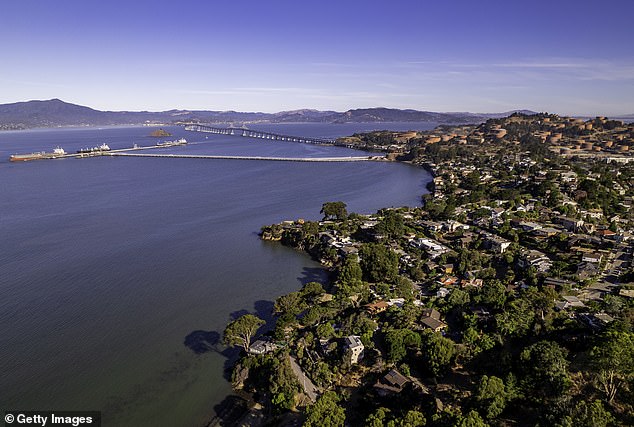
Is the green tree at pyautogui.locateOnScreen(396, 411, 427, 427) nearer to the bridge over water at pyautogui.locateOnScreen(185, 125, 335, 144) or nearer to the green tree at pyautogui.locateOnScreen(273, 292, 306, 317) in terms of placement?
the green tree at pyautogui.locateOnScreen(273, 292, 306, 317)

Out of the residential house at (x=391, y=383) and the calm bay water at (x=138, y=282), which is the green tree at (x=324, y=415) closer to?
the residential house at (x=391, y=383)

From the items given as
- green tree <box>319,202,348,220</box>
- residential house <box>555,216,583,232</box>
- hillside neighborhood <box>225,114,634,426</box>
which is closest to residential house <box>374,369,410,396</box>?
hillside neighborhood <box>225,114,634,426</box>

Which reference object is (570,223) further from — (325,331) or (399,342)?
(325,331)

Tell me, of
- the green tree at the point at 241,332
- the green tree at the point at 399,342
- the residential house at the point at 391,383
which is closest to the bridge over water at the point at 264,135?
the green tree at the point at 241,332

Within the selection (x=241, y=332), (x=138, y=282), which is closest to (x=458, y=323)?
(x=241, y=332)

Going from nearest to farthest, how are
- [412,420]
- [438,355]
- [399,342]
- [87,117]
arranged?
[412,420] < [438,355] < [399,342] < [87,117]
